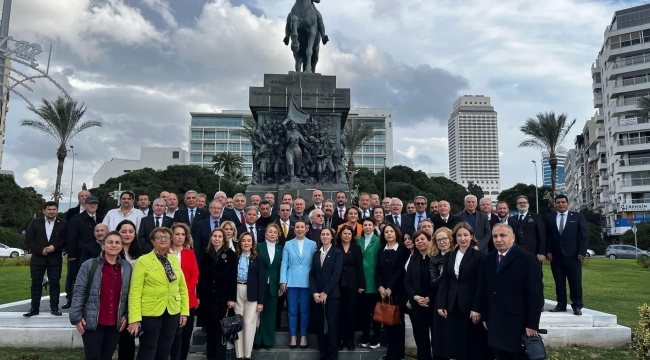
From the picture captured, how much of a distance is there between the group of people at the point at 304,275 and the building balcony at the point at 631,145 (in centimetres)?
5297

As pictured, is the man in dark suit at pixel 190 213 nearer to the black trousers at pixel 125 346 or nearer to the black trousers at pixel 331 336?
the black trousers at pixel 331 336

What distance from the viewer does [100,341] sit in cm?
486

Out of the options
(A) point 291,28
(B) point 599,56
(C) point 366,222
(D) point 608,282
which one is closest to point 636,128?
(B) point 599,56

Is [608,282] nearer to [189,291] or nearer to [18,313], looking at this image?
[189,291]

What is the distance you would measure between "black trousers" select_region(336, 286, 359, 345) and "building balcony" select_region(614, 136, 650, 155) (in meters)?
56.1

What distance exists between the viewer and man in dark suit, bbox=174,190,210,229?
8448 mm

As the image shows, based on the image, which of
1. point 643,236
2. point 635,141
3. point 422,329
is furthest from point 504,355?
point 635,141

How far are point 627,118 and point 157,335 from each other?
6053 centimetres

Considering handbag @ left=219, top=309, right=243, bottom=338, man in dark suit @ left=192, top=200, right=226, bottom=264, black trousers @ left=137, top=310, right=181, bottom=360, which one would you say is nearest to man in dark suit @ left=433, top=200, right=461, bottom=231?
man in dark suit @ left=192, top=200, right=226, bottom=264

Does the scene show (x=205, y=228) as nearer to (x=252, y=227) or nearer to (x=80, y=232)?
(x=252, y=227)

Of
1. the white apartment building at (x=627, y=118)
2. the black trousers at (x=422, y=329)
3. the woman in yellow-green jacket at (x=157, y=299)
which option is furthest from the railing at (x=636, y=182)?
the woman in yellow-green jacket at (x=157, y=299)

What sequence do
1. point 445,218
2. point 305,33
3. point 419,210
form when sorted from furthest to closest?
point 305,33, point 419,210, point 445,218

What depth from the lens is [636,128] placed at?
5219cm

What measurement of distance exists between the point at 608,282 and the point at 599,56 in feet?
182
